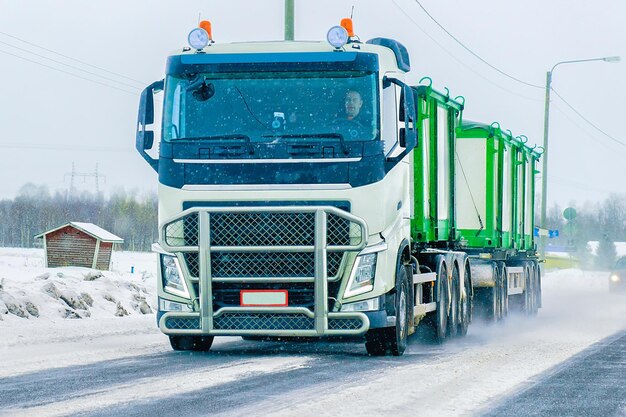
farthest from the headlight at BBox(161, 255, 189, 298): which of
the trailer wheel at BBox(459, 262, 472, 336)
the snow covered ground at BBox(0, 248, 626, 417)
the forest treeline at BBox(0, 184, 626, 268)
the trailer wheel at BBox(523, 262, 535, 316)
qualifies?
the forest treeline at BBox(0, 184, 626, 268)

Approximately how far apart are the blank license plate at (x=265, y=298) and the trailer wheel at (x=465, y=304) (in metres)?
5.57

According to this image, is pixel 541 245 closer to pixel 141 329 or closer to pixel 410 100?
pixel 141 329

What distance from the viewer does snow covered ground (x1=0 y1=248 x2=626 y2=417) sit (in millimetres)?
8094

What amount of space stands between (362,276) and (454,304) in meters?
4.78

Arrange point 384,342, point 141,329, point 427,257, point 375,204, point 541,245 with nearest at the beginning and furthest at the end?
point 375,204
point 384,342
point 427,257
point 141,329
point 541,245

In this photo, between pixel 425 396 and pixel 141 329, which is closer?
pixel 425 396

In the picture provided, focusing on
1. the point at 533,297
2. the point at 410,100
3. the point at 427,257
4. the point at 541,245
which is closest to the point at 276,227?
the point at 410,100

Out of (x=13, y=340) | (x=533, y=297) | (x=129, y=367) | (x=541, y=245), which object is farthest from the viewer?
(x=541, y=245)

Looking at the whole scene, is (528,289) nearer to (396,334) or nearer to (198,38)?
(396,334)

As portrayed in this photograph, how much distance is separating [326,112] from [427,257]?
3.84 metres

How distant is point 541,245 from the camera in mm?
40125

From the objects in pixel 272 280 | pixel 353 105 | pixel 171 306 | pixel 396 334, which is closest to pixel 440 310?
pixel 396 334

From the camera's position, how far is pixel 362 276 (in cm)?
1151

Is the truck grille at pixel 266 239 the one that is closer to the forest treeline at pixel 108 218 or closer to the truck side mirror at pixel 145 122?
the truck side mirror at pixel 145 122
